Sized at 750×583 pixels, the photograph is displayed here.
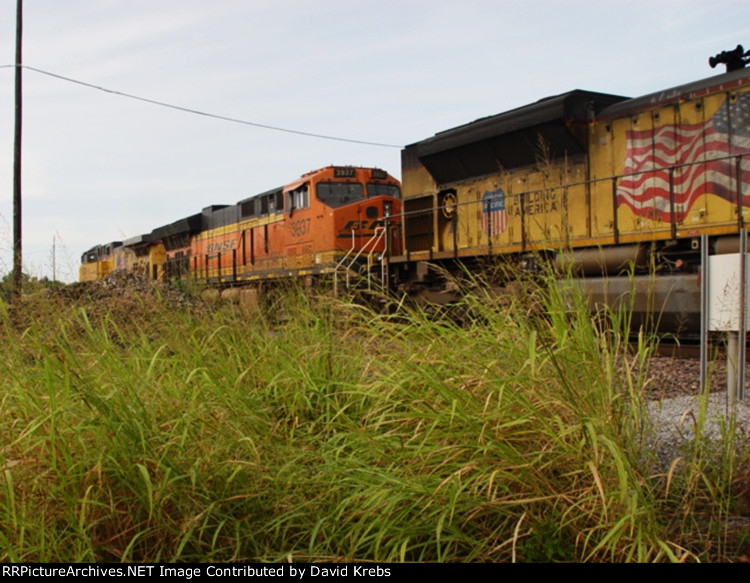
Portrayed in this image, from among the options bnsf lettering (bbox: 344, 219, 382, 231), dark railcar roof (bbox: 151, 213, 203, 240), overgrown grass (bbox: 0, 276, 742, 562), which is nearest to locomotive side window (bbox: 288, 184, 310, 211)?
bnsf lettering (bbox: 344, 219, 382, 231)

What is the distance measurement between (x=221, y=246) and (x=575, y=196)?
11.5m

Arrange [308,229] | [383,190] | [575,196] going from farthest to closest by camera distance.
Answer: [383,190], [308,229], [575,196]

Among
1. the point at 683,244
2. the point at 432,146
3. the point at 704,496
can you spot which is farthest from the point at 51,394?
the point at 432,146

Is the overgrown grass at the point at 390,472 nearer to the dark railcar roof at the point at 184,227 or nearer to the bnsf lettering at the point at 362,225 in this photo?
the bnsf lettering at the point at 362,225

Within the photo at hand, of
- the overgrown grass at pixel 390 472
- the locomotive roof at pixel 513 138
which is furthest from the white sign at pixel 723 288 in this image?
the locomotive roof at pixel 513 138

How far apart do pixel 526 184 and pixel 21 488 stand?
8.15 metres

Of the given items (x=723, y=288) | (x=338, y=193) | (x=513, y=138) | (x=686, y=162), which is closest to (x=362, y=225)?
(x=338, y=193)

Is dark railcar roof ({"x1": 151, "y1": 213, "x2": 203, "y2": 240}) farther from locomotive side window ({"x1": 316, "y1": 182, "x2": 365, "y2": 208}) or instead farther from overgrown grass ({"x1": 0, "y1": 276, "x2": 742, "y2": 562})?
overgrown grass ({"x1": 0, "y1": 276, "x2": 742, "y2": 562})

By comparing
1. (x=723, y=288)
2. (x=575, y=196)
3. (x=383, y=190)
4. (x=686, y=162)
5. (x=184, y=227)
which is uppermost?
(x=383, y=190)

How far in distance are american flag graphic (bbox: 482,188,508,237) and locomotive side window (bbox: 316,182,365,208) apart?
4.19 metres

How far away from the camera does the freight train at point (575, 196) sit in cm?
759

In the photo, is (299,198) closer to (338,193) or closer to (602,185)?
(338,193)

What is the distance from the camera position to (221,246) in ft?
60.4

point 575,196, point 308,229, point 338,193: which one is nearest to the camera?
point 575,196
